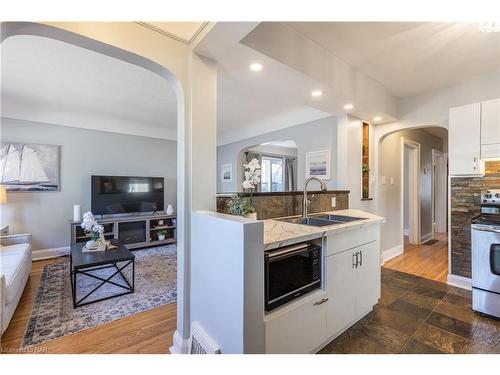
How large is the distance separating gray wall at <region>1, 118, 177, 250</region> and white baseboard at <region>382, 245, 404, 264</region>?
4.74 metres

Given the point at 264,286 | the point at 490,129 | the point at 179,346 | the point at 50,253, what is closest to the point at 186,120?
the point at 264,286

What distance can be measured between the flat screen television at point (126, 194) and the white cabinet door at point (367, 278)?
4166 millimetres

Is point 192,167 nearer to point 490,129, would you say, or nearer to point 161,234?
point 490,129

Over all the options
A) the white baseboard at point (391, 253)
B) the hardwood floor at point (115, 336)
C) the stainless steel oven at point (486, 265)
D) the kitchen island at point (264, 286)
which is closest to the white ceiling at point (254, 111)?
the kitchen island at point (264, 286)

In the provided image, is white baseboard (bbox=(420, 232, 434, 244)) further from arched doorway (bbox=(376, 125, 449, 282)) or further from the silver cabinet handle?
the silver cabinet handle

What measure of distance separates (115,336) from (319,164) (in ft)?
10.6

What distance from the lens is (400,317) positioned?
7.03 feet

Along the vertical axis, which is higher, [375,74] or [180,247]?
[375,74]

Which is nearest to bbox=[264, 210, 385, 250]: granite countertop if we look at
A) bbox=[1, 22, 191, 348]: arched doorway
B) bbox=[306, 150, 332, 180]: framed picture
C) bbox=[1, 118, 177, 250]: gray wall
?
bbox=[1, 22, 191, 348]: arched doorway

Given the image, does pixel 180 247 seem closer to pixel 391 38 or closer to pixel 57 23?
pixel 57 23

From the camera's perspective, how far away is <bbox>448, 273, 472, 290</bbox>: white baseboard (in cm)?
273
